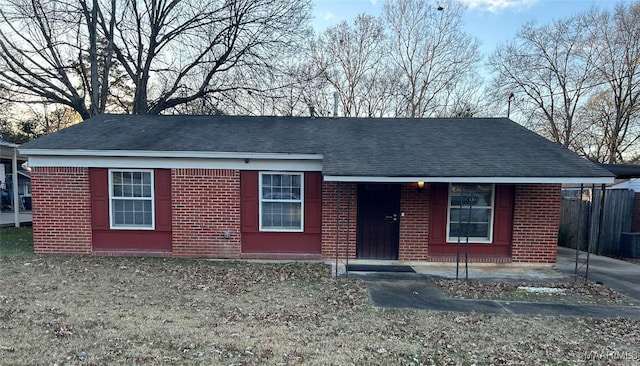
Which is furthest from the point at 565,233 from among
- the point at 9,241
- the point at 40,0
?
the point at 40,0

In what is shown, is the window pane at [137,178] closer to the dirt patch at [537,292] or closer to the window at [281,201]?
the window at [281,201]

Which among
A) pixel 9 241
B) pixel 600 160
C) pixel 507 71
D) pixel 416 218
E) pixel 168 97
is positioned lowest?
pixel 9 241

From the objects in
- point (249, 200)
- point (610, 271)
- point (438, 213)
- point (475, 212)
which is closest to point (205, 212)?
point (249, 200)

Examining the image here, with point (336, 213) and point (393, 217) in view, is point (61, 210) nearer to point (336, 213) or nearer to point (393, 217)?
point (336, 213)

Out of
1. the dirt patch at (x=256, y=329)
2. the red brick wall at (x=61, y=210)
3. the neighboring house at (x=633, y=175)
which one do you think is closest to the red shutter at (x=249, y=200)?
the dirt patch at (x=256, y=329)

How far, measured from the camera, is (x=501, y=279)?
690cm

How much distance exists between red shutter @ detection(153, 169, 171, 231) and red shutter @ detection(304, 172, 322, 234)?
3291 millimetres

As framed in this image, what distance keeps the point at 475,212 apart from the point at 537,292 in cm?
240

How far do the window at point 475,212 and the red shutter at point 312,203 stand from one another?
3112 mm

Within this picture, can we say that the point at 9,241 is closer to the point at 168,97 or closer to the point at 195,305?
the point at 195,305

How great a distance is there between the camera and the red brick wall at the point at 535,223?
7.80 metres

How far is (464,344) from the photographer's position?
3.99 metres

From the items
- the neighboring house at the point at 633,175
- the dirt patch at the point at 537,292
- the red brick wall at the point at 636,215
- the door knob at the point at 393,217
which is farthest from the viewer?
the red brick wall at the point at 636,215

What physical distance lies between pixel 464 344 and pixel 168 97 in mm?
17273
